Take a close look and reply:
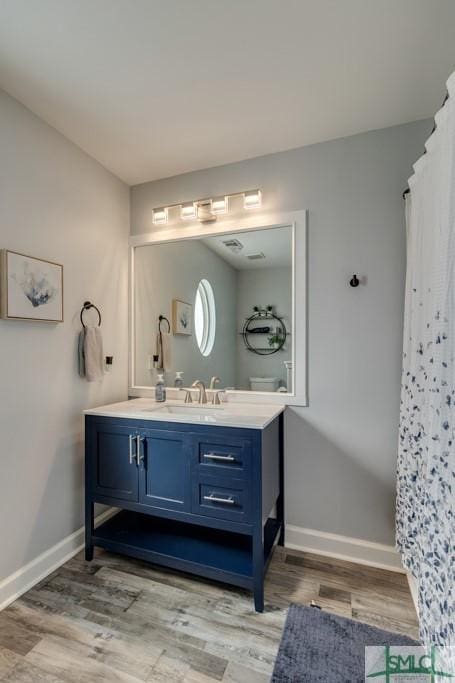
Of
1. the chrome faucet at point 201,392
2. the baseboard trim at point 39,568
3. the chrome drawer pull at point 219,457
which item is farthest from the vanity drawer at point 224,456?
the baseboard trim at point 39,568

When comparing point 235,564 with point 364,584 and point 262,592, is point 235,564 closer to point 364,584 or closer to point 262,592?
point 262,592

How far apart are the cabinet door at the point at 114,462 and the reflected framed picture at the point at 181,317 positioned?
85 centimetres

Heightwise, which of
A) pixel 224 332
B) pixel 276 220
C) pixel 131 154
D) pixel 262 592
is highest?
pixel 131 154

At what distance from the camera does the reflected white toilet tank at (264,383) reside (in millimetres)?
2119

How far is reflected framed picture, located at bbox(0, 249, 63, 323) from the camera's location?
5.20ft

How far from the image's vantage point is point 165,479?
5.73ft

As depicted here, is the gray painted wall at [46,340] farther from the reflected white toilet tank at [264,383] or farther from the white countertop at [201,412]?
the reflected white toilet tank at [264,383]

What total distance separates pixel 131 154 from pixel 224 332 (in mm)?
1328

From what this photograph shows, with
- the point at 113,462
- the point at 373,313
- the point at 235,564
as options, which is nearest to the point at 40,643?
the point at 113,462

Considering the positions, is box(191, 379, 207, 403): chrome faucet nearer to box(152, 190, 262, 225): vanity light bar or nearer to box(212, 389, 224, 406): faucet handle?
box(212, 389, 224, 406): faucet handle

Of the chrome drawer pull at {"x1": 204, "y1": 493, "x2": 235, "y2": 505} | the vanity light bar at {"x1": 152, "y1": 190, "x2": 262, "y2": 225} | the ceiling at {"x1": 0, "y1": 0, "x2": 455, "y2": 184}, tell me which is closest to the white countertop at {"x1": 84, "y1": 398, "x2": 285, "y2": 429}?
the chrome drawer pull at {"x1": 204, "y1": 493, "x2": 235, "y2": 505}

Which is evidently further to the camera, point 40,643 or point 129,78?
point 129,78

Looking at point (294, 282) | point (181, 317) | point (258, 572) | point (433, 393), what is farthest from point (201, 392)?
point (433, 393)

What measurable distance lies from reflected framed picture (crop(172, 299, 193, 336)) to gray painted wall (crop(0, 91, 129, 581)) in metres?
0.47
